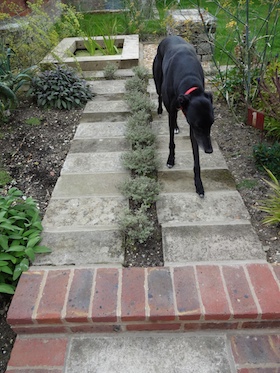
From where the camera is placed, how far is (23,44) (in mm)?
4258

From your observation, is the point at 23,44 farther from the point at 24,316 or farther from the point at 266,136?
the point at 24,316

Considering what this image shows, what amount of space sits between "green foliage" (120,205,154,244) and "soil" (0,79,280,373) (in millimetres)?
75

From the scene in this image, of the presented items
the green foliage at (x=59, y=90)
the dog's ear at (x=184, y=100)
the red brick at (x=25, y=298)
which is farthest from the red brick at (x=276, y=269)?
the green foliage at (x=59, y=90)

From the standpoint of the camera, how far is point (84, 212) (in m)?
2.29

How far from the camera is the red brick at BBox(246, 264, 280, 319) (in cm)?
161

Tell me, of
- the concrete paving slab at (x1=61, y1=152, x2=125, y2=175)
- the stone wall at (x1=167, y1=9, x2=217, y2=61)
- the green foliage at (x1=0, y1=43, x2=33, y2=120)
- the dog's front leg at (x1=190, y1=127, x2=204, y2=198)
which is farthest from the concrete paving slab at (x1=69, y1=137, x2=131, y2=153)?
the stone wall at (x1=167, y1=9, x2=217, y2=61)

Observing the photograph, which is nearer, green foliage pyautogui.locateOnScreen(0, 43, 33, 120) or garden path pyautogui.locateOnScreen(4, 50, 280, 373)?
garden path pyautogui.locateOnScreen(4, 50, 280, 373)

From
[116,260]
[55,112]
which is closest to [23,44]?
[55,112]

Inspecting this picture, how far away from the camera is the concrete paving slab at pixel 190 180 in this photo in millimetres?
2488

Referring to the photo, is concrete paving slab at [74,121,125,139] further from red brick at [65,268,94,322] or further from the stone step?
the stone step

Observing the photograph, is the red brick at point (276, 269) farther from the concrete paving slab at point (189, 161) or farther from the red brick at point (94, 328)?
the concrete paving slab at point (189, 161)

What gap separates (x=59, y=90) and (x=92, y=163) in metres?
1.52

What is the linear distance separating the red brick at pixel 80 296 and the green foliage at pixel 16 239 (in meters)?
0.31

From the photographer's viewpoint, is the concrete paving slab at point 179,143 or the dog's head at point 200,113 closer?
the dog's head at point 200,113
